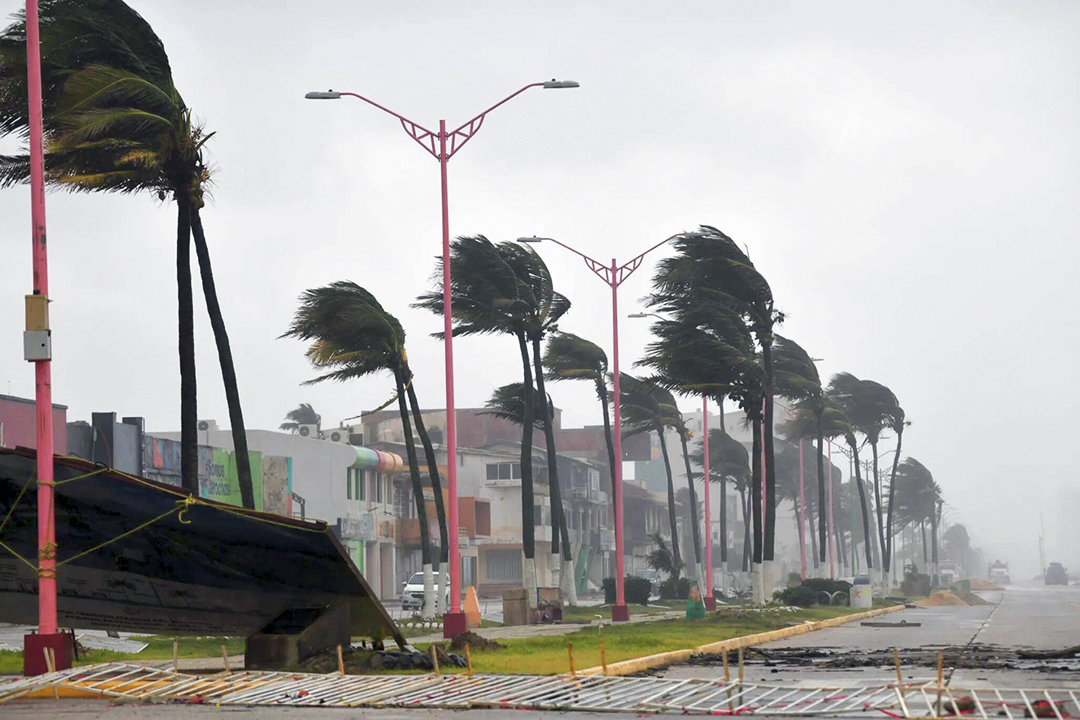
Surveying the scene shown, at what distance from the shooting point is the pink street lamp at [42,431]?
1822 centimetres

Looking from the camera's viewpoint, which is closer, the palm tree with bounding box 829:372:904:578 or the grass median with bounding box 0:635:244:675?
the grass median with bounding box 0:635:244:675

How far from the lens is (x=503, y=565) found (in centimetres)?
9888

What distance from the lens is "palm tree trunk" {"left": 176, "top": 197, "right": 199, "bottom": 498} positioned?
30938mm

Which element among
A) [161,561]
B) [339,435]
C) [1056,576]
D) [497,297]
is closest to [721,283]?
[497,297]

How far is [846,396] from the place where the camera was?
94.1 metres

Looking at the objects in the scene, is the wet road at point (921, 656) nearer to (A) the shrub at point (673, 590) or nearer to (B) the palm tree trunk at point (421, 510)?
(B) the palm tree trunk at point (421, 510)

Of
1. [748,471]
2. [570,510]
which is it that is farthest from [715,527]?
[748,471]

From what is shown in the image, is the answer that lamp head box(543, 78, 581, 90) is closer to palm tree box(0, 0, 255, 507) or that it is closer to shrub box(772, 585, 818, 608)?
palm tree box(0, 0, 255, 507)

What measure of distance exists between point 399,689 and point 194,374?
51.1ft

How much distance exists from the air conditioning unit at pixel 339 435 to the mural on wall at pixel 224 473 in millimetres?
10389

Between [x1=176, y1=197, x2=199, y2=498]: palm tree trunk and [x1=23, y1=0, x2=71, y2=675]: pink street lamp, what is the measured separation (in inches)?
473

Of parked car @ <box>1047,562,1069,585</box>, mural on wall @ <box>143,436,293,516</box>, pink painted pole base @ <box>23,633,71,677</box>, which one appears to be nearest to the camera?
pink painted pole base @ <box>23,633,71,677</box>

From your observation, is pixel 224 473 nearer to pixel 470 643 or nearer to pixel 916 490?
pixel 470 643

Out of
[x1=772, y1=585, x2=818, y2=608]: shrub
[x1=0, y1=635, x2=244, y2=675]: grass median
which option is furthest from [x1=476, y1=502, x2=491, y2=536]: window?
[x1=0, y1=635, x2=244, y2=675]: grass median
